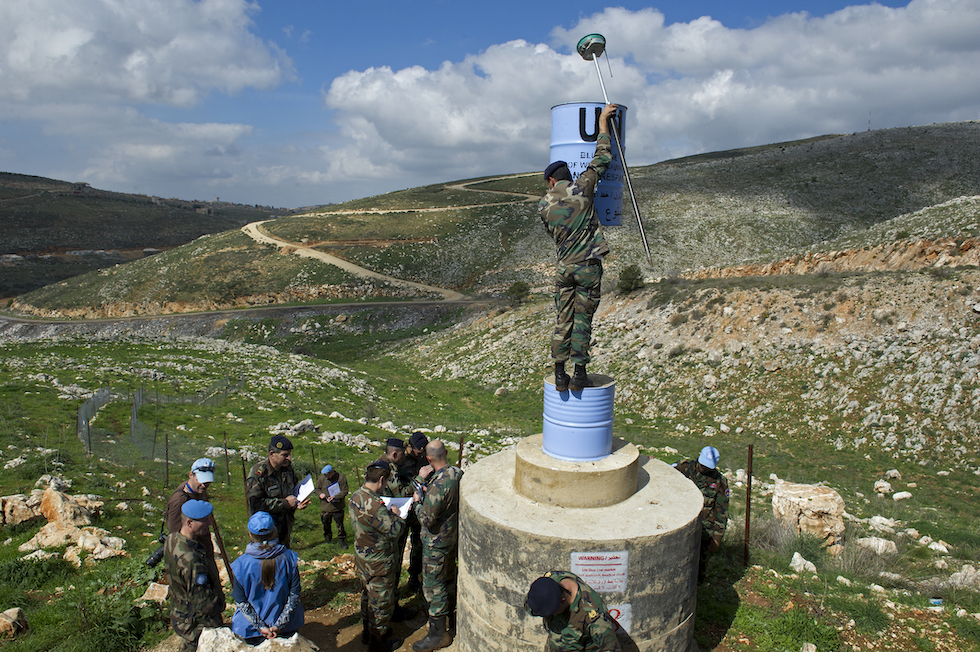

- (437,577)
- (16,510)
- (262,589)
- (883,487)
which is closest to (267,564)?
(262,589)

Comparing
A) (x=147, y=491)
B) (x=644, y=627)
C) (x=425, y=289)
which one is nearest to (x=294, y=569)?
(x=644, y=627)

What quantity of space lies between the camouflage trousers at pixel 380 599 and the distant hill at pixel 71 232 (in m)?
82.3

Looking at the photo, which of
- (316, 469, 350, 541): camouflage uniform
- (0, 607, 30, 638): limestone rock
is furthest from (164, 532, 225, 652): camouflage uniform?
(316, 469, 350, 541): camouflage uniform

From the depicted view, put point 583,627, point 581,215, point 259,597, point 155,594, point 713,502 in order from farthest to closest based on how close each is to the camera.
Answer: point 713,502, point 155,594, point 581,215, point 259,597, point 583,627

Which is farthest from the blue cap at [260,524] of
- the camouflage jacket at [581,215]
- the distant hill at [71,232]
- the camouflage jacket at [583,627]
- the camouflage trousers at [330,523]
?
the distant hill at [71,232]

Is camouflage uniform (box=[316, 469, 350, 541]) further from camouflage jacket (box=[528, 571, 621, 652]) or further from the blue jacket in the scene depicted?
camouflage jacket (box=[528, 571, 621, 652])

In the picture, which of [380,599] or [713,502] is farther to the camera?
[713,502]

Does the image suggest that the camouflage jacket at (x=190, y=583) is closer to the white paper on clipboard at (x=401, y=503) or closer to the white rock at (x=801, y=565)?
the white paper on clipboard at (x=401, y=503)

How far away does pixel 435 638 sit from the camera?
5.99 metres

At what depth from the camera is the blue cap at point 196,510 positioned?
4848mm

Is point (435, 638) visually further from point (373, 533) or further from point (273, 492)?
point (273, 492)

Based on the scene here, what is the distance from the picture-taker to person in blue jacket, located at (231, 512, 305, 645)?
459 centimetres

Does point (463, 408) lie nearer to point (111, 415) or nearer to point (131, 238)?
point (111, 415)

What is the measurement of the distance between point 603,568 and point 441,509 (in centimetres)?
173
